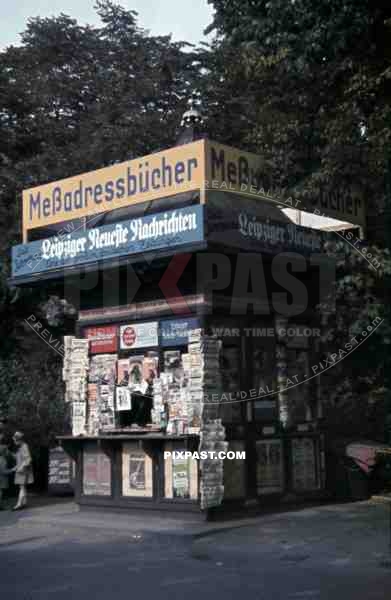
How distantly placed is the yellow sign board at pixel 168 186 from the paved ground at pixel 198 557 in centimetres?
505

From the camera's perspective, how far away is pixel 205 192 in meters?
12.9

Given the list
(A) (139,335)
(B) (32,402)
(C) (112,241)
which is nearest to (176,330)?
(A) (139,335)

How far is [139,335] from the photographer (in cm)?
1414

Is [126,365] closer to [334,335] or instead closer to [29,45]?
[334,335]

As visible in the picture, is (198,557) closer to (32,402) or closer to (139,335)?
(139,335)

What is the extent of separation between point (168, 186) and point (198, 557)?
19.2ft

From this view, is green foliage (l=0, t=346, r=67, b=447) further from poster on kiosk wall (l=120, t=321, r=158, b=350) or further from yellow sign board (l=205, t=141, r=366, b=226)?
yellow sign board (l=205, t=141, r=366, b=226)

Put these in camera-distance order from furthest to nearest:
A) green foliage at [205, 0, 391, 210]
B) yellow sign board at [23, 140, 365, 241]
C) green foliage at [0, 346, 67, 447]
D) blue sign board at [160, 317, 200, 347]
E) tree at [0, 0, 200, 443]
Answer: tree at [0, 0, 200, 443], green foliage at [0, 346, 67, 447], blue sign board at [160, 317, 200, 347], yellow sign board at [23, 140, 365, 241], green foliage at [205, 0, 391, 210]

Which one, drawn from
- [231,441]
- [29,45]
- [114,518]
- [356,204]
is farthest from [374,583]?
[29,45]

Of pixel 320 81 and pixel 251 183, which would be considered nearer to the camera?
pixel 320 81

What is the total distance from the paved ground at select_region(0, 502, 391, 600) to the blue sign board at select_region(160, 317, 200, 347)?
2.79 metres

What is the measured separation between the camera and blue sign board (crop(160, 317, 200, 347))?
43.6 feet

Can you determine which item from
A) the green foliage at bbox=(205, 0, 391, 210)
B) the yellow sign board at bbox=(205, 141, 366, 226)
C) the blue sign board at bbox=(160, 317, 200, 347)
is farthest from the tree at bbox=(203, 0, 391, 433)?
the blue sign board at bbox=(160, 317, 200, 347)

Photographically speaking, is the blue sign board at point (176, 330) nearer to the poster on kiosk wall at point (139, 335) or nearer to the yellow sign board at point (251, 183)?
the poster on kiosk wall at point (139, 335)
